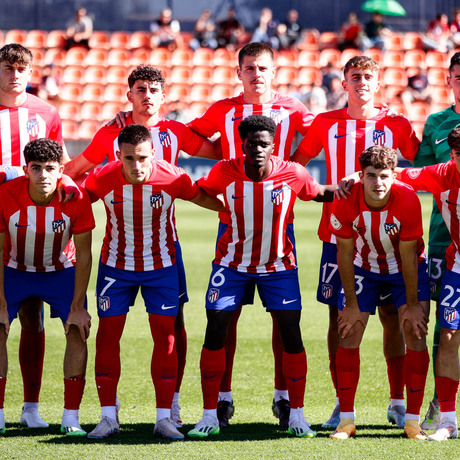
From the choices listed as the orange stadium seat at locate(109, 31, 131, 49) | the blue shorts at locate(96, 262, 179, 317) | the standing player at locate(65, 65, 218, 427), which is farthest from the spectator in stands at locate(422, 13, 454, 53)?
the blue shorts at locate(96, 262, 179, 317)

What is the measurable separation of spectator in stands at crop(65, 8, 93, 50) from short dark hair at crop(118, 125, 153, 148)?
643 inches

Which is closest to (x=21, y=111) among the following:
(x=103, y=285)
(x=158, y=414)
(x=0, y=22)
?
(x=103, y=285)

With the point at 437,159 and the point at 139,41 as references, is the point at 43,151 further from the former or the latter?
the point at 139,41

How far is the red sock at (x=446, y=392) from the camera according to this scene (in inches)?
192

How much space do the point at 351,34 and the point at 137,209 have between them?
1644 centimetres

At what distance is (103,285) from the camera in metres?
4.99

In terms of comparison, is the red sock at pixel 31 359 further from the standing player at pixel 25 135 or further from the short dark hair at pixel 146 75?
the short dark hair at pixel 146 75

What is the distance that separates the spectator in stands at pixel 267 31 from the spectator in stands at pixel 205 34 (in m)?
0.99

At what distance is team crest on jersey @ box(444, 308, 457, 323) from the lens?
4809 mm

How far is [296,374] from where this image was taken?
4965 mm

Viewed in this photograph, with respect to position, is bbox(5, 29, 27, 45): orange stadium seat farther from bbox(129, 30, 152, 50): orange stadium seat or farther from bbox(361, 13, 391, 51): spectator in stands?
bbox(361, 13, 391, 51): spectator in stands

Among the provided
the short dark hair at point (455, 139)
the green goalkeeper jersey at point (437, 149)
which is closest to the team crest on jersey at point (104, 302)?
the green goalkeeper jersey at point (437, 149)

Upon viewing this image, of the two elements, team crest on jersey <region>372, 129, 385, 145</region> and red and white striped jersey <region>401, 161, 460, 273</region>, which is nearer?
red and white striped jersey <region>401, 161, 460, 273</region>

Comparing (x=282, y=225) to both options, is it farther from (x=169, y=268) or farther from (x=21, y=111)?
(x=21, y=111)
